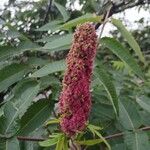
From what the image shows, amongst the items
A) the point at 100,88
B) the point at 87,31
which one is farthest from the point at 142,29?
the point at 87,31

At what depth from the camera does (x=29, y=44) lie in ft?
7.77

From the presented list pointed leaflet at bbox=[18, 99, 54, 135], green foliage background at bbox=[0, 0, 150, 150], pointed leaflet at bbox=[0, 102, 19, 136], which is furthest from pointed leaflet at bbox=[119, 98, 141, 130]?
pointed leaflet at bbox=[0, 102, 19, 136]

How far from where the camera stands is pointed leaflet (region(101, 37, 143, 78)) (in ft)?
6.34

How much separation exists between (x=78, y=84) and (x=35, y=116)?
659 millimetres

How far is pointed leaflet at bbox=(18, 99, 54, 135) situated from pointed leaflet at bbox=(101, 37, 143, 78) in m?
0.41

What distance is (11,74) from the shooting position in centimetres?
230

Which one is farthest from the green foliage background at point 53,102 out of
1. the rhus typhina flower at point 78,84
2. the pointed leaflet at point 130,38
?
the rhus typhina flower at point 78,84

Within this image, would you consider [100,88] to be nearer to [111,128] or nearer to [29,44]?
[111,128]

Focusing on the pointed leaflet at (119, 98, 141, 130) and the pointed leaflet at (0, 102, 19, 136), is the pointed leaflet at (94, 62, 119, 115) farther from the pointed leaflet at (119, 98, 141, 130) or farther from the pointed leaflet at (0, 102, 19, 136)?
the pointed leaflet at (0, 102, 19, 136)

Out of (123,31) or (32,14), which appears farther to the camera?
(32,14)

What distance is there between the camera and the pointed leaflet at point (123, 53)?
193cm

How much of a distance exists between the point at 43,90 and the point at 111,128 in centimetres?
35

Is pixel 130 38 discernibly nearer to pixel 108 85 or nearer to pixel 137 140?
pixel 108 85

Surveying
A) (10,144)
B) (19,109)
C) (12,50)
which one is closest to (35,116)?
(19,109)
